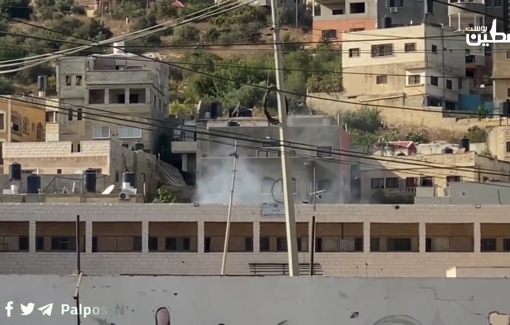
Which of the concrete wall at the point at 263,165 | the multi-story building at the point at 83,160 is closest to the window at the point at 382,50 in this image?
the concrete wall at the point at 263,165

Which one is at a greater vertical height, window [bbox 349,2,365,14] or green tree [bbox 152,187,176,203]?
window [bbox 349,2,365,14]

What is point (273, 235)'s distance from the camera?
4475cm

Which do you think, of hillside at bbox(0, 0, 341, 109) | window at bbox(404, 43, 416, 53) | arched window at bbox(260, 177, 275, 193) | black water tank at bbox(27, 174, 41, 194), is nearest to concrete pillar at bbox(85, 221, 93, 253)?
black water tank at bbox(27, 174, 41, 194)

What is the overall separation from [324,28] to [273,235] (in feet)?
160

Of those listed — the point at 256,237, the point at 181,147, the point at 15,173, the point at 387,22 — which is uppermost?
the point at 387,22

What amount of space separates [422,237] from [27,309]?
26869mm

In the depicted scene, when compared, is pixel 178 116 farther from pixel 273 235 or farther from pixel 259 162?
pixel 273 235

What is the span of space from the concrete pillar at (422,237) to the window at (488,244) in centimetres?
183

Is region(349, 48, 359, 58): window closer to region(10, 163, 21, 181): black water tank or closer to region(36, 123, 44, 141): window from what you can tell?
region(36, 123, 44, 141): window

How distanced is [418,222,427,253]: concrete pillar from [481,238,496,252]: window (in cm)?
183

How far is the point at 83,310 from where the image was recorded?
19812mm

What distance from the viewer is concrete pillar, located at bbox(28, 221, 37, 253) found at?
44.9 metres

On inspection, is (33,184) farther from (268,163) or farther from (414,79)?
(414,79)

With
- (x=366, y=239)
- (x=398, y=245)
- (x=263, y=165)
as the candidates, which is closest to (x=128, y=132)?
(x=263, y=165)
